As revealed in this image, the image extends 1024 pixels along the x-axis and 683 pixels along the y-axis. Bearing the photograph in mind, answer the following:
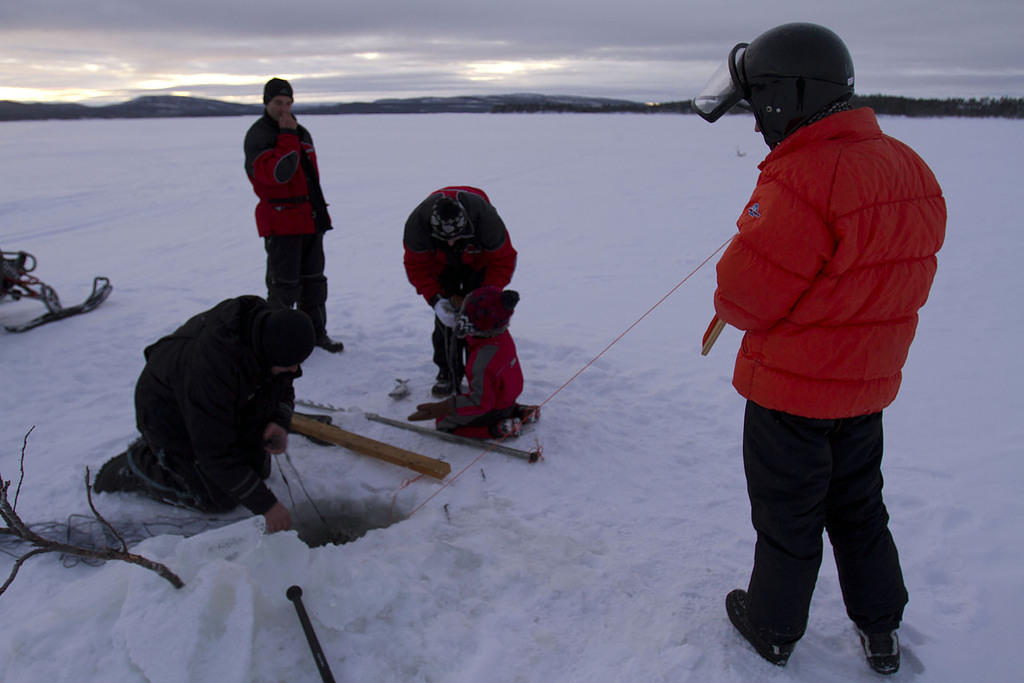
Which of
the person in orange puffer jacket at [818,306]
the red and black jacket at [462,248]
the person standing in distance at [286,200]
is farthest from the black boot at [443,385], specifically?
the person in orange puffer jacket at [818,306]

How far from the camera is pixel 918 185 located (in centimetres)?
163

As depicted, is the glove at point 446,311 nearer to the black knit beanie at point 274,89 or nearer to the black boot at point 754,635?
the black knit beanie at point 274,89

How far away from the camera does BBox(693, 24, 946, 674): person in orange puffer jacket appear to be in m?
1.61

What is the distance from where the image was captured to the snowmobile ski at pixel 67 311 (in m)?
5.04

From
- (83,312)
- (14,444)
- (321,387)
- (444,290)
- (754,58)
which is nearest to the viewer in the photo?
(754,58)

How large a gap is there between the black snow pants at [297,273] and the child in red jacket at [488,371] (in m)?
1.48

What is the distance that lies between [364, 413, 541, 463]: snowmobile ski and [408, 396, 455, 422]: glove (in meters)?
0.11

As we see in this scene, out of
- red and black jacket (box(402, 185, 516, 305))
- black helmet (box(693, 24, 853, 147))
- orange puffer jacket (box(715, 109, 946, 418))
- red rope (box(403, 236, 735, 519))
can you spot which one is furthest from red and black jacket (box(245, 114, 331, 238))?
orange puffer jacket (box(715, 109, 946, 418))

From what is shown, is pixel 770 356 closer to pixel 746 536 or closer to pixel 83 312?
pixel 746 536

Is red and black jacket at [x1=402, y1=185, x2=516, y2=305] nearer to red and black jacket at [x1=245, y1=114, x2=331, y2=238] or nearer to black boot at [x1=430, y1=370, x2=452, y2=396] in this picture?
black boot at [x1=430, y1=370, x2=452, y2=396]

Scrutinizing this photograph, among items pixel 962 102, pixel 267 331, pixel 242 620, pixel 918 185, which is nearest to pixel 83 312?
pixel 267 331

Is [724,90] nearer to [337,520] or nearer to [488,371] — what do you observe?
[488,371]

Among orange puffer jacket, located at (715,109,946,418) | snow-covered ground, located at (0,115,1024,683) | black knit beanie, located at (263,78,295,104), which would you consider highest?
black knit beanie, located at (263,78,295,104)

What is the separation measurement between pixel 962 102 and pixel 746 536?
42.2m
